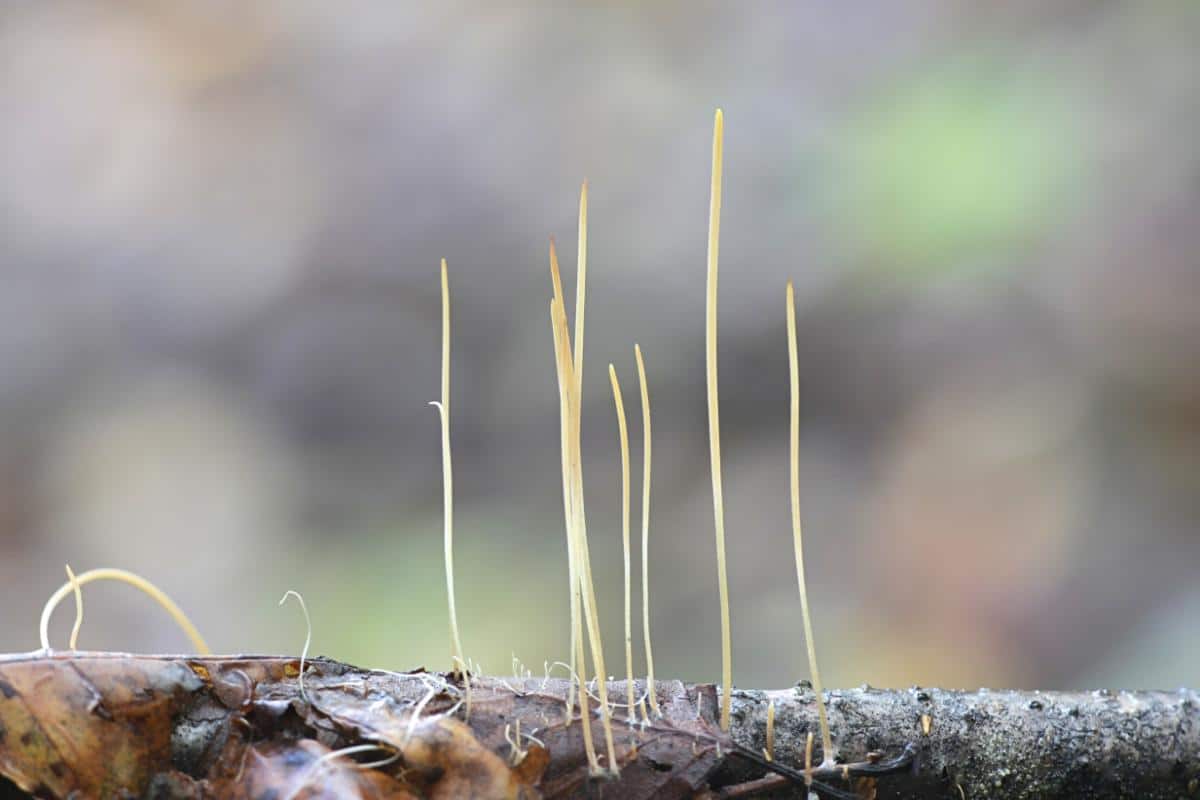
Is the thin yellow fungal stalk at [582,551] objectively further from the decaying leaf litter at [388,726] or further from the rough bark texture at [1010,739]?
the rough bark texture at [1010,739]

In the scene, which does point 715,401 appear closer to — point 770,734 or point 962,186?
point 770,734

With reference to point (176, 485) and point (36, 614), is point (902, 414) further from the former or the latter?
point (36, 614)

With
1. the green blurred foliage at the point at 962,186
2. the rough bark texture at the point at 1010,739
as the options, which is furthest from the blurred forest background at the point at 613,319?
the rough bark texture at the point at 1010,739

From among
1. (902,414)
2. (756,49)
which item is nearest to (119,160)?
(756,49)

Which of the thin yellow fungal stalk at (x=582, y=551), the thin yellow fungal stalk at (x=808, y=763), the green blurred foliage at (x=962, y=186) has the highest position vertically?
the green blurred foliage at (x=962, y=186)

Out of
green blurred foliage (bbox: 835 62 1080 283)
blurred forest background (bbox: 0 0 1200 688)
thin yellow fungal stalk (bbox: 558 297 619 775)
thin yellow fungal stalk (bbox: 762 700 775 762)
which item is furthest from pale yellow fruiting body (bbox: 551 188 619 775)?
green blurred foliage (bbox: 835 62 1080 283)
